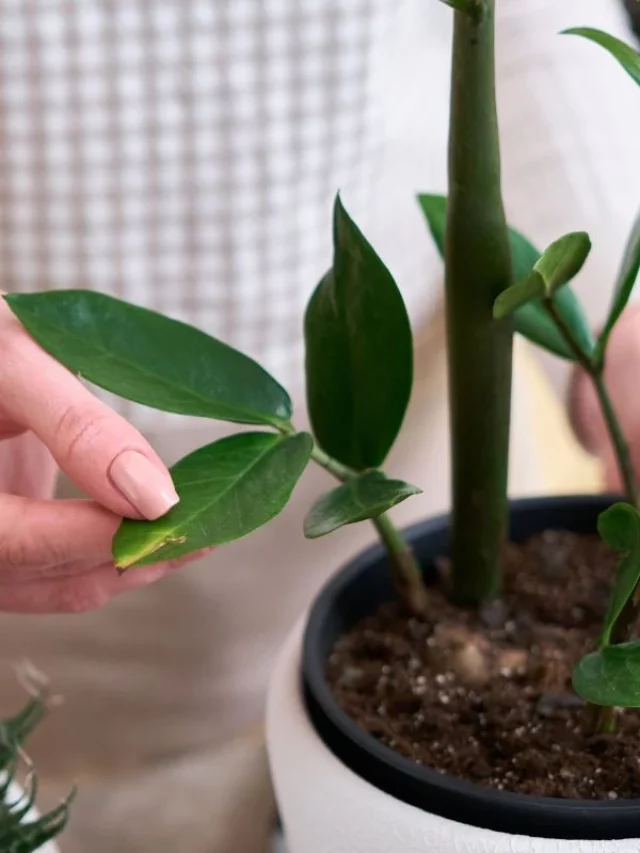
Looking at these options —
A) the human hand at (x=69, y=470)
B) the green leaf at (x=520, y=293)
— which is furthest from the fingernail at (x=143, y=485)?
the green leaf at (x=520, y=293)

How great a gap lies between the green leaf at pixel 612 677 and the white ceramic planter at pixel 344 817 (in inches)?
1.6

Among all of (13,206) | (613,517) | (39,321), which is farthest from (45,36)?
(613,517)

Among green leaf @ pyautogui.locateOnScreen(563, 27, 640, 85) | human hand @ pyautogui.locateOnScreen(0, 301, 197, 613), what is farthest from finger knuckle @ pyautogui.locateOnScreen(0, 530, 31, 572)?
green leaf @ pyautogui.locateOnScreen(563, 27, 640, 85)

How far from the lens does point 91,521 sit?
27 centimetres

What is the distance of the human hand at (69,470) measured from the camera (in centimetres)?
25

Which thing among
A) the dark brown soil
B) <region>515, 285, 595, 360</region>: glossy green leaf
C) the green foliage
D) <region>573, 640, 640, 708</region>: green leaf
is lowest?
the green foliage

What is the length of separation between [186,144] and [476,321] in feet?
0.82

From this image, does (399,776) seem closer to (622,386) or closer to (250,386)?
(250,386)


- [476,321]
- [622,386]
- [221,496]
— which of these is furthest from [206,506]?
[622,386]

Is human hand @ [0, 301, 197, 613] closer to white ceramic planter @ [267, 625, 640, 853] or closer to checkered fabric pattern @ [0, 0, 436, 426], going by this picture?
white ceramic planter @ [267, 625, 640, 853]

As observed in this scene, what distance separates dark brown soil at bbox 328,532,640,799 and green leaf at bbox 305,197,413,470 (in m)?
0.08

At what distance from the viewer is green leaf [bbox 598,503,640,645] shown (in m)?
0.26

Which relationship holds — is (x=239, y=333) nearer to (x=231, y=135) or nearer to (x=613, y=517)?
(x=231, y=135)

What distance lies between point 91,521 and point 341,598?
129 mm
